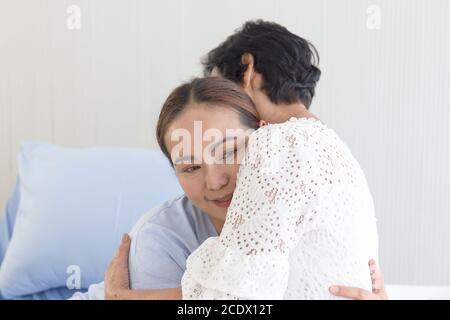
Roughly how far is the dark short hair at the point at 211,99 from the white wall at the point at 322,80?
3.48 feet

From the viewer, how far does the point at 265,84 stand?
129 cm

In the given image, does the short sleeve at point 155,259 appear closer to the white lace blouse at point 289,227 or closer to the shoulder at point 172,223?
the shoulder at point 172,223

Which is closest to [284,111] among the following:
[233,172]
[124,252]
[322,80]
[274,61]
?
[274,61]

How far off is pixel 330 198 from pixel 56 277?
1157 millimetres

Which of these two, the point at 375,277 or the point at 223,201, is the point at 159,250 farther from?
the point at 375,277

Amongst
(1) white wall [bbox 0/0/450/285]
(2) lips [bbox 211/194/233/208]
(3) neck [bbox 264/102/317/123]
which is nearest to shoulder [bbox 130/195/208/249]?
(2) lips [bbox 211/194/233/208]

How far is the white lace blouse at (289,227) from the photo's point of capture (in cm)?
87

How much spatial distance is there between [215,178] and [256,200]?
0.27 metres

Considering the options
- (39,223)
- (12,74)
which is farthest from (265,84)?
(12,74)

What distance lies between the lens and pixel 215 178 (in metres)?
1.13

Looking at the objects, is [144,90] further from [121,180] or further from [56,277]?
[56,277]

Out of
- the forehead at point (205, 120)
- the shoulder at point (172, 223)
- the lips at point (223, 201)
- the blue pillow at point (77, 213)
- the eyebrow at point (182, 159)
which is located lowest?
the blue pillow at point (77, 213)

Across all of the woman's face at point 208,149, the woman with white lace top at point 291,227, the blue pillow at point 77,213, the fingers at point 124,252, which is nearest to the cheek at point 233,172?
the woman's face at point 208,149
